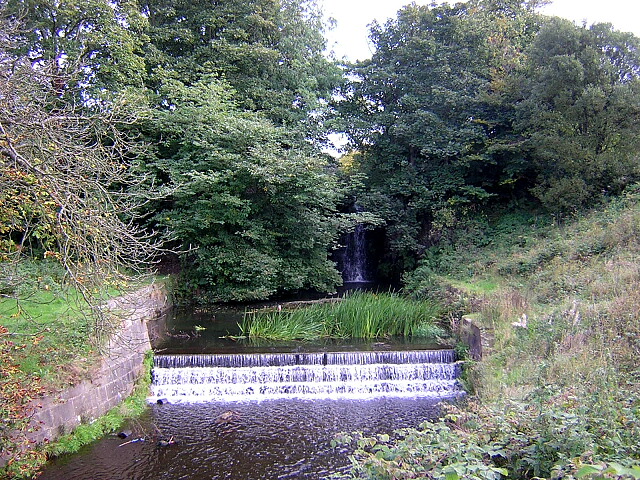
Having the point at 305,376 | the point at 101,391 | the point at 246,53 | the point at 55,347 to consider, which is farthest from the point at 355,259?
the point at 55,347

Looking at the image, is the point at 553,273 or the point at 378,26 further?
the point at 378,26

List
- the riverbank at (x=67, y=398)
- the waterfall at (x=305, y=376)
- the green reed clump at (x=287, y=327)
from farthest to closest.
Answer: the green reed clump at (x=287, y=327) < the waterfall at (x=305, y=376) < the riverbank at (x=67, y=398)

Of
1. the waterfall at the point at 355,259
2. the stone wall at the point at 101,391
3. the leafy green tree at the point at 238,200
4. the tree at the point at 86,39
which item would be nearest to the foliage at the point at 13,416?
the stone wall at the point at 101,391

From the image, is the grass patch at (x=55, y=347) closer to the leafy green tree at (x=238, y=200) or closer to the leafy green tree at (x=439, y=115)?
the leafy green tree at (x=238, y=200)

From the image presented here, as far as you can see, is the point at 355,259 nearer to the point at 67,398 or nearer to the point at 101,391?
the point at 101,391

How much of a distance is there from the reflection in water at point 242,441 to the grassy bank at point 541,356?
0.58 metres

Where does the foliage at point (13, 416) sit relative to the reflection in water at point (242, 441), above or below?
above

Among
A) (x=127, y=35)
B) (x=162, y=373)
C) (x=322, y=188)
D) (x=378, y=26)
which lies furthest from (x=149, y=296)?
(x=378, y=26)

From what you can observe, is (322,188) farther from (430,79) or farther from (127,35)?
(127,35)

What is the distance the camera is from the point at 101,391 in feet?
22.7

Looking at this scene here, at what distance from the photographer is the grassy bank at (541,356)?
9.84 feet

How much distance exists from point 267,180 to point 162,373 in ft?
19.9

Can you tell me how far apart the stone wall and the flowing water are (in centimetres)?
44

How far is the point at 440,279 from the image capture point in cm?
1323
